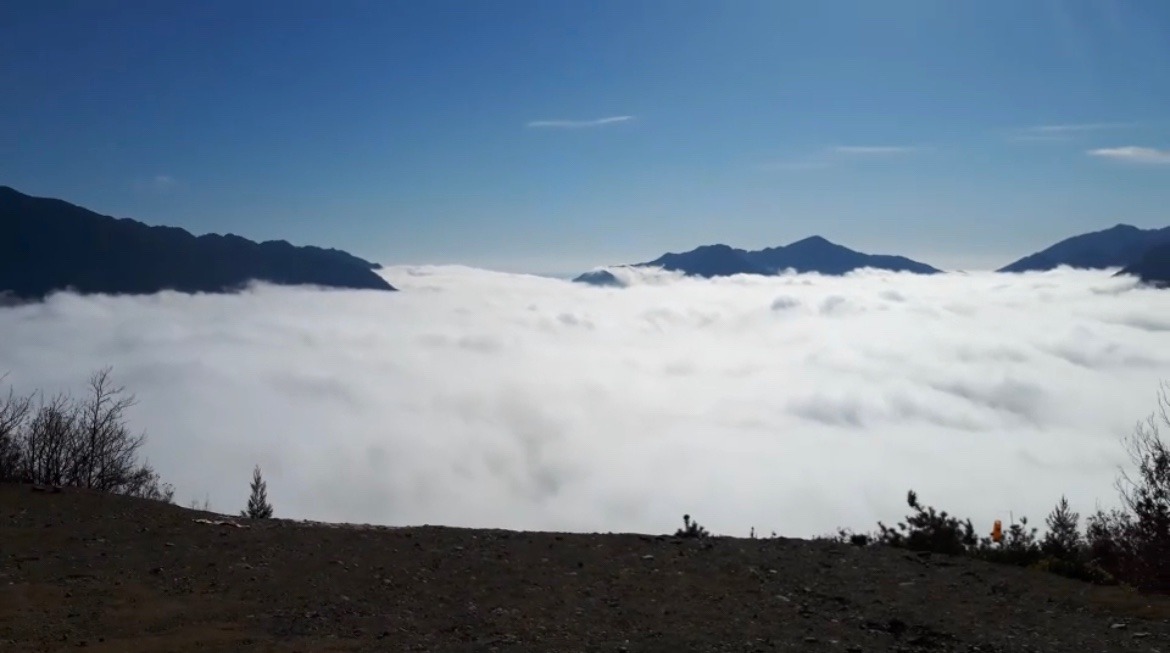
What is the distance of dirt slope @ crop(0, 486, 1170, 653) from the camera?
6.06 meters

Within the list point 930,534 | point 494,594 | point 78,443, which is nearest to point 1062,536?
point 930,534

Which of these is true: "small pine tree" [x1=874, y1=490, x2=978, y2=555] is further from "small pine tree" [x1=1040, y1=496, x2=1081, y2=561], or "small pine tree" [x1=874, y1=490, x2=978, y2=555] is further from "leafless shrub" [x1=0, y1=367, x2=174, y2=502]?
"leafless shrub" [x1=0, y1=367, x2=174, y2=502]

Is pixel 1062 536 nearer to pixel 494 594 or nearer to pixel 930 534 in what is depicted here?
pixel 930 534

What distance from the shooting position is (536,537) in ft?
30.4

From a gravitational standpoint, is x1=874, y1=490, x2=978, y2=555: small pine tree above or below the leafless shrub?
below

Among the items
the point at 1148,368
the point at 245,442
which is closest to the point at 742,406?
the point at 1148,368

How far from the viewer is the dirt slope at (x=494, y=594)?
6.06 metres

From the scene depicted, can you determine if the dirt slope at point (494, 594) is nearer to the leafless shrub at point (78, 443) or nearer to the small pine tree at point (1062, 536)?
the small pine tree at point (1062, 536)

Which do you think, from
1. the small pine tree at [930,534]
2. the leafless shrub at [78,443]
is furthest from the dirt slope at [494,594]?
the leafless shrub at [78,443]

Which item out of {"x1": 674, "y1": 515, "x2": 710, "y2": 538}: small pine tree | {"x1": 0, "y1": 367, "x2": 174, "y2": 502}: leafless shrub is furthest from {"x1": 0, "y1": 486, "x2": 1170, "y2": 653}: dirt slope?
{"x1": 0, "y1": 367, "x2": 174, "y2": 502}: leafless shrub

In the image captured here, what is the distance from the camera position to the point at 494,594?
722 centimetres

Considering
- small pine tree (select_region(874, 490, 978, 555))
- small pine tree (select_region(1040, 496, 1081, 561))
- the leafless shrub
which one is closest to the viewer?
small pine tree (select_region(1040, 496, 1081, 561))

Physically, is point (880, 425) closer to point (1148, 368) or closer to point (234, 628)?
point (1148, 368)

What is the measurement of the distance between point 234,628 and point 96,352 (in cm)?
20631
